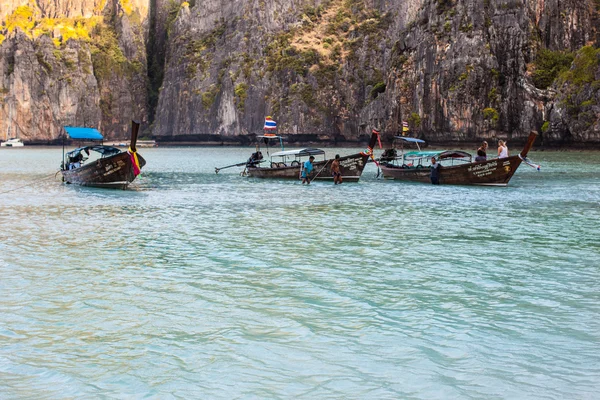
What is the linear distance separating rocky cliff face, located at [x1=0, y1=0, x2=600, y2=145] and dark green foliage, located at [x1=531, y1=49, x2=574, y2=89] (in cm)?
18

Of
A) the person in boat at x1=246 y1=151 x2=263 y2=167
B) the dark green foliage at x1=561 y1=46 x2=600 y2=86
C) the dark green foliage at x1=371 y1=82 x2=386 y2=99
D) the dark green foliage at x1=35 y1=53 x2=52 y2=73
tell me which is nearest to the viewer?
the person in boat at x1=246 y1=151 x2=263 y2=167

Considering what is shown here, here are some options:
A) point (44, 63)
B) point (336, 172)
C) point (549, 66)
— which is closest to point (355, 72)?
point (549, 66)

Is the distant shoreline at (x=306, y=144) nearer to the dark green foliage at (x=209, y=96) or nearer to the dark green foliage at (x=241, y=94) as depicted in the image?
the dark green foliage at (x=241, y=94)

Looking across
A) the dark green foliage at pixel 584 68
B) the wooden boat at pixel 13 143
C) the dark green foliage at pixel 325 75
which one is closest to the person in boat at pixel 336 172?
the dark green foliage at pixel 584 68

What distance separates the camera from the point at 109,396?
7.62m

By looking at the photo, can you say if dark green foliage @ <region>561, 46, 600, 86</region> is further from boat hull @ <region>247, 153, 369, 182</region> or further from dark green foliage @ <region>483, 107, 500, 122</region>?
boat hull @ <region>247, 153, 369, 182</region>

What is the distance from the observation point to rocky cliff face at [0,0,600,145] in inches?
3853

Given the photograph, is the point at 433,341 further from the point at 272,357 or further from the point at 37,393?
the point at 37,393

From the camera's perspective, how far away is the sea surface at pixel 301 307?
8102 millimetres

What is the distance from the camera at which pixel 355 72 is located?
153 meters

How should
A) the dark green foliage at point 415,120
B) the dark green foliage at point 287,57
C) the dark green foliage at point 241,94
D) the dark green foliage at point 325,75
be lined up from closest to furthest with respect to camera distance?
the dark green foliage at point 415,120, the dark green foliage at point 325,75, the dark green foliage at point 287,57, the dark green foliage at point 241,94

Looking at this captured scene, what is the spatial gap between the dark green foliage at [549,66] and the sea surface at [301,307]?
260ft

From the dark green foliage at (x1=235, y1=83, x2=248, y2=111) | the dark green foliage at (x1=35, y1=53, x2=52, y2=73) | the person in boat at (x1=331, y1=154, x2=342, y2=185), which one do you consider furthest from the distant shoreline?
the person in boat at (x1=331, y1=154, x2=342, y2=185)

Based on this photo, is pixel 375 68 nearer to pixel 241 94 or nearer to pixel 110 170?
pixel 241 94
